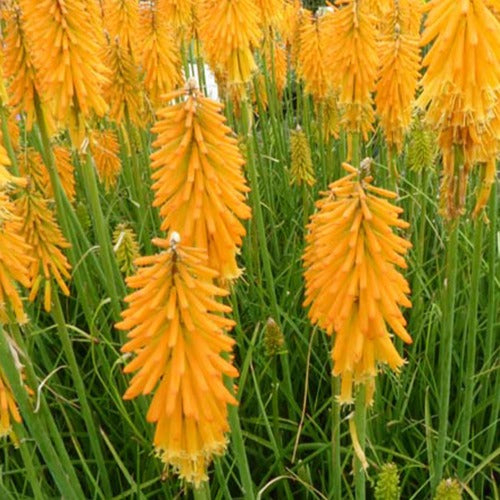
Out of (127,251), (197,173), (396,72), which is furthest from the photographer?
(396,72)

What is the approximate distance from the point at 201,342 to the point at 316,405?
218 cm

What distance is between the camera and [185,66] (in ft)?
15.6

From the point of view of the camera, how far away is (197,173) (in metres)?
2.00

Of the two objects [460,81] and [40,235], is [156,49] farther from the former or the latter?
[460,81]

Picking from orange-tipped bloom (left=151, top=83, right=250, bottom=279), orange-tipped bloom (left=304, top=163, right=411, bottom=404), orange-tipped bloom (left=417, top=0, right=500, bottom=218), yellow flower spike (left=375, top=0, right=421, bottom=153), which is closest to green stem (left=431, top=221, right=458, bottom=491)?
orange-tipped bloom (left=417, top=0, right=500, bottom=218)

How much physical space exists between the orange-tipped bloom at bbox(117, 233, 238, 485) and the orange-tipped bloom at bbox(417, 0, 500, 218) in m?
1.03

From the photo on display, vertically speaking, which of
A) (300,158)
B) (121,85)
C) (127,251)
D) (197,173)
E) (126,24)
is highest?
(126,24)

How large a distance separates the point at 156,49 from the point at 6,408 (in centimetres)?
229

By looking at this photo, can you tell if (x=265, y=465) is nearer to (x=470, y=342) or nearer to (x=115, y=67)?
(x=470, y=342)

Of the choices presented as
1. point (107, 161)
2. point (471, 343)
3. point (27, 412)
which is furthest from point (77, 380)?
point (107, 161)

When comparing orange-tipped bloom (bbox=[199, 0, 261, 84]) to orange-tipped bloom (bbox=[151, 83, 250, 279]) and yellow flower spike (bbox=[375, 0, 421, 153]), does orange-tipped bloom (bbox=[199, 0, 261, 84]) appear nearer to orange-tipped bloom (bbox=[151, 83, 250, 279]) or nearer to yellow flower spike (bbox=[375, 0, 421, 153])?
yellow flower spike (bbox=[375, 0, 421, 153])

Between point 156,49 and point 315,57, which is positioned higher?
point 156,49

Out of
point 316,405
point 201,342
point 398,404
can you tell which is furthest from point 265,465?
point 201,342

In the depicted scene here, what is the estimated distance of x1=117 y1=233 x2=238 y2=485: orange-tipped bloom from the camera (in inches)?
69.9
